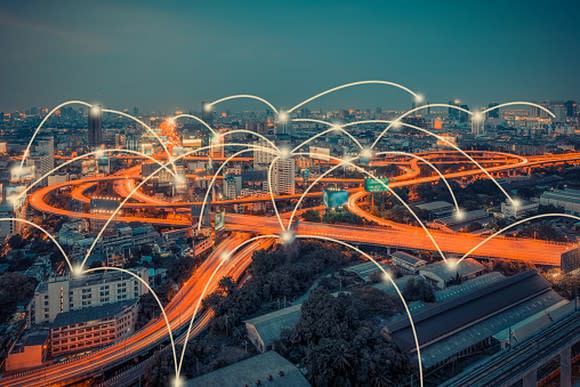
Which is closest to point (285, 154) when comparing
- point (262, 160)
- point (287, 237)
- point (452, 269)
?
point (287, 237)

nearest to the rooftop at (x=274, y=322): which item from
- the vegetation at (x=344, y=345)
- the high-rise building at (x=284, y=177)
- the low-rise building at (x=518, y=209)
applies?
the vegetation at (x=344, y=345)

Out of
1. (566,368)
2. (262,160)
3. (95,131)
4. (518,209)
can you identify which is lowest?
(566,368)

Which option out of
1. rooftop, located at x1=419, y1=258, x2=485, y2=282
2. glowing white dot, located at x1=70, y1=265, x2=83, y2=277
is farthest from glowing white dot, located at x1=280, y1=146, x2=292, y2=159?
glowing white dot, located at x1=70, y1=265, x2=83, y2=277

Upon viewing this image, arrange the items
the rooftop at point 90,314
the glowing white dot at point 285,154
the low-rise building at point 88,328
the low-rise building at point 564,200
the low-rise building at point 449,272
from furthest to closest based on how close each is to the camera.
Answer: the low-rise building at point 564,200 < the glowing white dot at point 285,154 < the low-rise building at point 449,272 < the rooftop at point 90,314 < the low-rise building at point 88,328

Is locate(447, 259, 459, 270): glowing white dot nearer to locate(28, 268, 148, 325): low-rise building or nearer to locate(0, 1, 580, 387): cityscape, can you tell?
locate(0, 1, 580, 387): cityscape

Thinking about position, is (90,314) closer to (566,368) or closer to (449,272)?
(449,272)

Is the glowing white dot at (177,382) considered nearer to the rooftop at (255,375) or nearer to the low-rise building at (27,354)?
the rooftop at (255,375)
